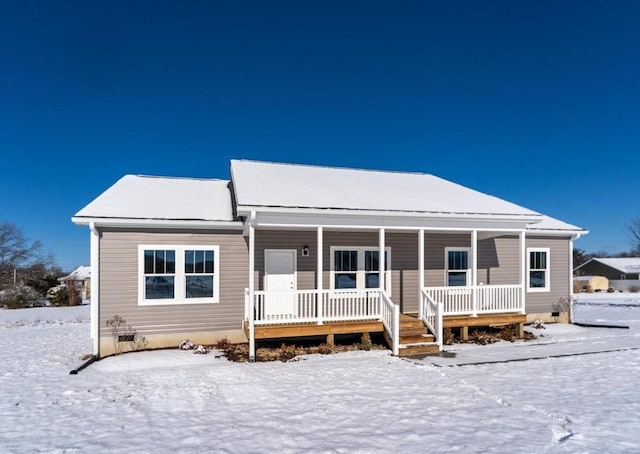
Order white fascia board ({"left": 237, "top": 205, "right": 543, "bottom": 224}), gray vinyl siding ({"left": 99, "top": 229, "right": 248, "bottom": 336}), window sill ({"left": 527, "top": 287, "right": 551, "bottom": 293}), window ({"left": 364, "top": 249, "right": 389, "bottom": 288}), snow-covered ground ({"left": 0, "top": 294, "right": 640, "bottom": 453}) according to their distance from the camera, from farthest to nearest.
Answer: window sill ({"left": 527, "top": 287, "right": 551, "bottom": 293})
window ({"left": 364, "top": 249, "right": 389, "bottom": 288})
gray vinyl siding ({"left": 99, "top": 229, "right": 248, "bottom": 336})
white fascia board ({"left": 237, "top": 205, "right": 543, "bottom": 224})
snow-covered ground ({"left": 0, "top": 294, "right": 640, "bottom": 453})

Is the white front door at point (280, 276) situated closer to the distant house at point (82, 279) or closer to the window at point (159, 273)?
the window at point (159, 273)

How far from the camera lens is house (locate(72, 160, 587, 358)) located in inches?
402

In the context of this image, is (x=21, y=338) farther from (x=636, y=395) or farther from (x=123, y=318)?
(x=636, y=395)

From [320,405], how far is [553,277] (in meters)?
11.9

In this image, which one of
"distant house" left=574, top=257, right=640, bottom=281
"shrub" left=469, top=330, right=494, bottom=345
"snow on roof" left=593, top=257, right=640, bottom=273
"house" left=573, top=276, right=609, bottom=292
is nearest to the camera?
"shrub" left=469, top=330, right=494, bottom=345

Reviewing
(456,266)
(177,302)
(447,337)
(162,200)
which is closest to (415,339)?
(447,337)

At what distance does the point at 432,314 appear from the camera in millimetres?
10844

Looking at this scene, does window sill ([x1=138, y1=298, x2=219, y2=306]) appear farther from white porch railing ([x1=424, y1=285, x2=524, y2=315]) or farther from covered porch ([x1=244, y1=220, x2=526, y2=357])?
white porch railing ([x1=424, y1=285, x2=524, y2=315])

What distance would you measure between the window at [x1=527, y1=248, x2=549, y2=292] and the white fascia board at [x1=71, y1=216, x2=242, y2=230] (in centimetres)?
1025

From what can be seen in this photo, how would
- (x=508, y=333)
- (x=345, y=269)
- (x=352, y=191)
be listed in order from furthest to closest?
1. (x=352, y=191)
2. (x=345, y=269)
3. (x=508, y=333)

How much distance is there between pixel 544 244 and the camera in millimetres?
14586

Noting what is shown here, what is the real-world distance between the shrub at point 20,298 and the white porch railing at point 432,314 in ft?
84.3

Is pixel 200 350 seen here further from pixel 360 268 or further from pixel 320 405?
pixel 360 268

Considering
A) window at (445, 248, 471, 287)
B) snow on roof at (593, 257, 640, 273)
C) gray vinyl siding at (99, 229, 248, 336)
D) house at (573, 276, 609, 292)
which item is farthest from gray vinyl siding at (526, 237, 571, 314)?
snow on roof at (593, 257, 640, 273)
